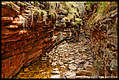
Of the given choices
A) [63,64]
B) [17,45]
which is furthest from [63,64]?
[17,45]

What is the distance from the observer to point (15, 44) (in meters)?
4.46

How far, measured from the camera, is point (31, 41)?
5582 millimetres

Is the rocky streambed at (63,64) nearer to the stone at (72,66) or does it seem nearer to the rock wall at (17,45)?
the stone at (72,66)

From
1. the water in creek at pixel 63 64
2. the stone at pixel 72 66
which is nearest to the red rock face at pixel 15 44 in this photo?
the water in creek at pixel 63 64

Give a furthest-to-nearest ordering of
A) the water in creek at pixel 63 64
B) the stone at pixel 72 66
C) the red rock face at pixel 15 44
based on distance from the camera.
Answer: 1. the stone at pixel 72 66
2. the water in creek at pixel 63 64
3. the red rock face at pixel 15 44

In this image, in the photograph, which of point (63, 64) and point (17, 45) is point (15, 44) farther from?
point (63, 64)

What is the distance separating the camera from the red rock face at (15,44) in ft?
12.8

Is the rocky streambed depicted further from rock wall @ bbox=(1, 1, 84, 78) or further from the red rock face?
the red rock face

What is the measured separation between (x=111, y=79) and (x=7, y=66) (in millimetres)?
4357

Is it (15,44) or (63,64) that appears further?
(63,64)

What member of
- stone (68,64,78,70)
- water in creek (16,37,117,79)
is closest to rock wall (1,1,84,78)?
water in creek (16,37,117,79)

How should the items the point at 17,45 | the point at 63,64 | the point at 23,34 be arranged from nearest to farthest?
the point at 17,45 < the point at 23,34 < the point at 63,64

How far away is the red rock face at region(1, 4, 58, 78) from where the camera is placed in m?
3.90

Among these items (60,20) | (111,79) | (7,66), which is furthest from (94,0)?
(7,66)
